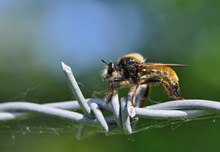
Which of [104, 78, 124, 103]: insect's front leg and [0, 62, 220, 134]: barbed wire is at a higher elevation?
[104, 78, 124, 103]: insect's front leg

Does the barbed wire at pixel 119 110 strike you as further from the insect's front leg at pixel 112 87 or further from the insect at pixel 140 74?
the insect at pixel 140 74

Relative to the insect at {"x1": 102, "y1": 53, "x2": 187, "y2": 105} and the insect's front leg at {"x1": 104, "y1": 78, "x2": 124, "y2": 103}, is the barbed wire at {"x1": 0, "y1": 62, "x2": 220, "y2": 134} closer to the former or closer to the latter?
the insect's front leg at {"x1": 104, "y1": 78, "x2": 124, "y2": 103}

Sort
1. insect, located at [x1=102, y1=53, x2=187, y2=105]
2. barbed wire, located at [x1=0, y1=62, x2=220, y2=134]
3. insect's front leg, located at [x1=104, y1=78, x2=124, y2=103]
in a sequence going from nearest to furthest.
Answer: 1. barbed wire, located at [x1=0, y1=62, x2=220, y2=134]
2. insect's front leg, located at [x1=104, y1=78, x2=124, y2=103]
3. insect, located at [x1=102, y1=53, x2=187, y2=105]

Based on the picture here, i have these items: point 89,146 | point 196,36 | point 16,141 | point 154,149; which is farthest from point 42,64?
point 154,149

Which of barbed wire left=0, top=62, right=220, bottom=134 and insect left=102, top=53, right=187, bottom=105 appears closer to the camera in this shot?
barbed wire left=0, top=62, right=220, bottom=134

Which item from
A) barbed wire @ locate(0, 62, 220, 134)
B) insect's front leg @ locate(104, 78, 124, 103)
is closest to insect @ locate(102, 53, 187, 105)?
insect's front leg @ locate(104, 78, 124, 103)

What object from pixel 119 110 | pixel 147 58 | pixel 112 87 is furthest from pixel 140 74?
pixel 147 58

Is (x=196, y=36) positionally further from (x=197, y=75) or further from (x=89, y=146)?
(x=89, y=146)
